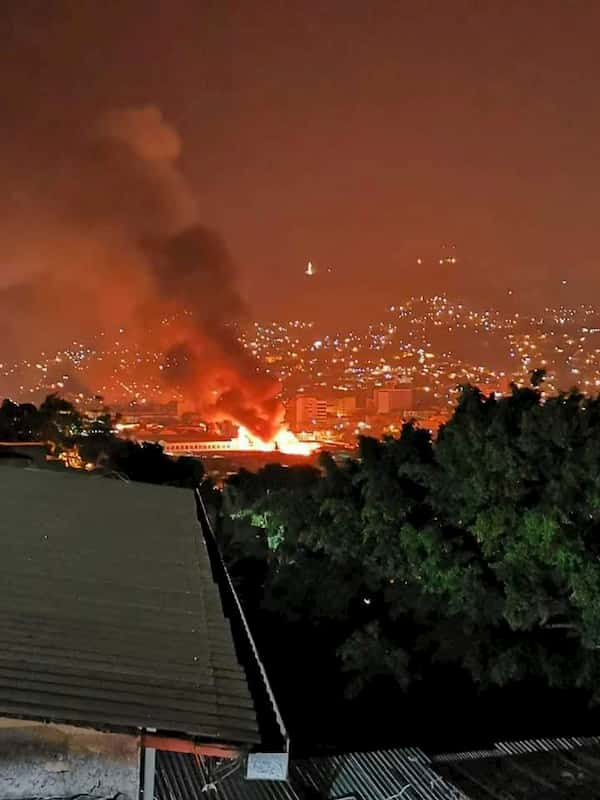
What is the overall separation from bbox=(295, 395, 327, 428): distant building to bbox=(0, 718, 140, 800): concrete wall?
196 ft

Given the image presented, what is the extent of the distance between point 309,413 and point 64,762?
61497mm

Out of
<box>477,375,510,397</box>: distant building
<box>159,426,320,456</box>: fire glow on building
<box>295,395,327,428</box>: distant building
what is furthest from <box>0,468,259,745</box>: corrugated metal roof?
<box>477,375,510,397</box>: distant building

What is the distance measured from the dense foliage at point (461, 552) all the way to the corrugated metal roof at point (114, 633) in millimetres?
3892

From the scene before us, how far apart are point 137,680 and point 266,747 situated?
1127mm

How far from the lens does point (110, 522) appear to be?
8180 mm

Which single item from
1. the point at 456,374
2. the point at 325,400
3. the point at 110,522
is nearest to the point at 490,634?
the point at 110,522

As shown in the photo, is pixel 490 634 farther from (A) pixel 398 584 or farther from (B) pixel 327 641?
(B) pixel 327 641

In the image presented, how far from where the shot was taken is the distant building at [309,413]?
64.1 m

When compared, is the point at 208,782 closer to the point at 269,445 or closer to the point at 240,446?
the point at 269,445

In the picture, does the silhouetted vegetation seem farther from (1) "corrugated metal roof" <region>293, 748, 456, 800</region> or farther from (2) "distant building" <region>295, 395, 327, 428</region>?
(2) "distant building" <region>295, 395, 327, 428</region>

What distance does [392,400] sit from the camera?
234 feet

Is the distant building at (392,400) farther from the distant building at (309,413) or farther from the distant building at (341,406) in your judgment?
the distant building at (309,413)

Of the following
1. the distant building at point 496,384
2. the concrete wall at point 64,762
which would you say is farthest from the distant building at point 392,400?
the concrete wall at point 64,762

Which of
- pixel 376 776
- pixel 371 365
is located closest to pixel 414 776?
pixel 376 776
